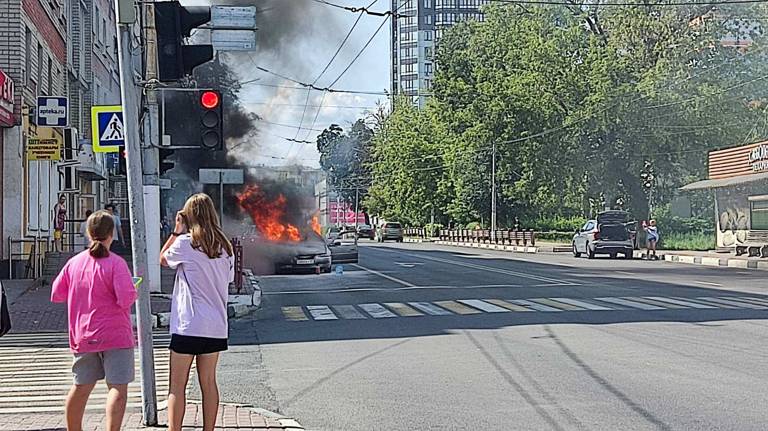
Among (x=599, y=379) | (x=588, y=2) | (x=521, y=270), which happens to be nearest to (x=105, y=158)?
(x=521, y=270)

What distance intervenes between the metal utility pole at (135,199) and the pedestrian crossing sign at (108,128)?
136 inches

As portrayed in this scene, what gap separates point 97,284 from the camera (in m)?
6.75

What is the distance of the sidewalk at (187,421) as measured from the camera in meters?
7.95

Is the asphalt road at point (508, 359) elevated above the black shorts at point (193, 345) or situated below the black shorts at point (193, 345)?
below

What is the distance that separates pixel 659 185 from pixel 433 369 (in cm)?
5151

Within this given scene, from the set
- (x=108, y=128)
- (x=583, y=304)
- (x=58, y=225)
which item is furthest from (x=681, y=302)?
(x=58, y=225)

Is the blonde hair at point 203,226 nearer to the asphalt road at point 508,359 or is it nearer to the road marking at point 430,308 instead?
the asphalt road at point 508,359

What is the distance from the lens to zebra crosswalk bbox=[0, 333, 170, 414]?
931 cm

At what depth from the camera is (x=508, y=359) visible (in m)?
11.7

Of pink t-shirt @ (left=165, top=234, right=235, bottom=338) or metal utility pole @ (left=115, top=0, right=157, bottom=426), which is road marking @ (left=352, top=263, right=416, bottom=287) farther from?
pink t-shirt @ (left=165, top=234, right=235, bottom=338)

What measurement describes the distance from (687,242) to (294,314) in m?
37.7

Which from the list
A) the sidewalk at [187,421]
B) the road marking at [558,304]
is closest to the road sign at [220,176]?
the road marking at [558,304]

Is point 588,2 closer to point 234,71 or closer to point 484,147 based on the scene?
point 484,147

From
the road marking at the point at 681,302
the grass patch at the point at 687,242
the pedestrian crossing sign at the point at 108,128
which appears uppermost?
the pedestrian crossing sign at the point at 108,128
